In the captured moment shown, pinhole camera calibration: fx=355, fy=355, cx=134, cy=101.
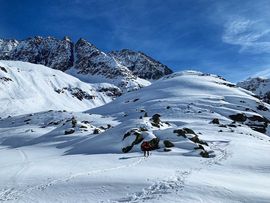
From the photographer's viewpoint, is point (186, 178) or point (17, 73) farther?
point (17, 73)

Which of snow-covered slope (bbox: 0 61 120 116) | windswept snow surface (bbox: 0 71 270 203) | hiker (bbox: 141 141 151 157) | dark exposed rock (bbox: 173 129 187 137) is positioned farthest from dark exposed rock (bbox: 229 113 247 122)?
snow-covered slope (bbox: 0 61 120 116)

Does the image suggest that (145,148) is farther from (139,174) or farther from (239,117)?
(239,117)

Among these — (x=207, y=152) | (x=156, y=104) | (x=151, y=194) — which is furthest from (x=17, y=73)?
(x=151, y=194)

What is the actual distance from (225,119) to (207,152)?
40.6 metres

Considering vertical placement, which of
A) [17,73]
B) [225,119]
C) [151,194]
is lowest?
[151,194]

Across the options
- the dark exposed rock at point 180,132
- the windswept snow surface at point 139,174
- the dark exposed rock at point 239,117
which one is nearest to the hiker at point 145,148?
the windswept snow surface at point 139,174

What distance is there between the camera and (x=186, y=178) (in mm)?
19734

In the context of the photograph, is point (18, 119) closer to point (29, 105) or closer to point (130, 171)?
point (29, 105)

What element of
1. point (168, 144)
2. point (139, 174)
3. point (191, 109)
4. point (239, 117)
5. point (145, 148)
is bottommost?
point (139, 174)

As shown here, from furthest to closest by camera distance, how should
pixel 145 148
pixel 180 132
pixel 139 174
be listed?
1. pixel 180 132
2. pixel 145 148
3. pixel 139 174

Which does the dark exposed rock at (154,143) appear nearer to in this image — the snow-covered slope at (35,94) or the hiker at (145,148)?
the hiker at (145,148)

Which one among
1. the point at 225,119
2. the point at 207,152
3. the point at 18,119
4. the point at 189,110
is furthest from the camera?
the point at 18,119

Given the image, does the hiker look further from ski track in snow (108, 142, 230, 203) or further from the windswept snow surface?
ski track in snow (108, 142, 230, 203)

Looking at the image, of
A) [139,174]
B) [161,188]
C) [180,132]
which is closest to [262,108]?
[180,132]
